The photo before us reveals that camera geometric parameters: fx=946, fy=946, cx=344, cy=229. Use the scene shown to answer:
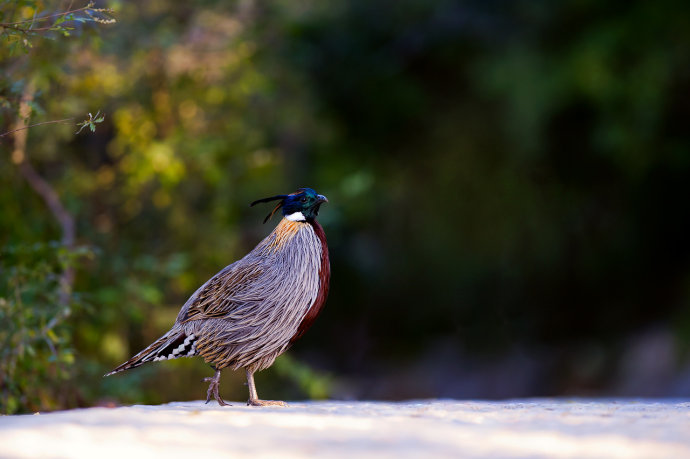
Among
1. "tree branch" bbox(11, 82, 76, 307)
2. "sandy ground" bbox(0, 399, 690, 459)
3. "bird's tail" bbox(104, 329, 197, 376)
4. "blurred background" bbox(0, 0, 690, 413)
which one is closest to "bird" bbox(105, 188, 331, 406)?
"bird's tail" bbox(104, 329, 197, 376)

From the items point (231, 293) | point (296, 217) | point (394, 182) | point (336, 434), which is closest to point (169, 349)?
point (231, 293)

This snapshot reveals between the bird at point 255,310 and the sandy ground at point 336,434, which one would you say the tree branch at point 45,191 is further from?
the sandy ground at point 336,434

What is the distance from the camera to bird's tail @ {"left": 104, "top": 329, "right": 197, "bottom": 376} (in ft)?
16.1

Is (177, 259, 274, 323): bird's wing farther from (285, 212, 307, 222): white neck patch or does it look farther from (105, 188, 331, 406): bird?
(285, 212, 307, 222): white neck patch

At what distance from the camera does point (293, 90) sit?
11211mm

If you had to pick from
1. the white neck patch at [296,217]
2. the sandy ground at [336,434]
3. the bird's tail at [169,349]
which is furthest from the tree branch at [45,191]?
the sandy ground at [336,434]

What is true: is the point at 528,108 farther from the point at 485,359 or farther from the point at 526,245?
the point at 485,359

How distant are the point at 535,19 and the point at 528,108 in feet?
4.26

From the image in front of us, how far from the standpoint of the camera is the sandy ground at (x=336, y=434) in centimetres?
327

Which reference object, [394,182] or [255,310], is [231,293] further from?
[394,182]

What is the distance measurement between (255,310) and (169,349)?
56 centimetres

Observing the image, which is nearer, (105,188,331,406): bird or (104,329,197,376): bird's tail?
(105,188,331,406): bird

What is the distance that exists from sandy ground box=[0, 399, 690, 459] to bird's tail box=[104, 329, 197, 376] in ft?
2.67

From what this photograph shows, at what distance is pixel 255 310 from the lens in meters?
4.75
